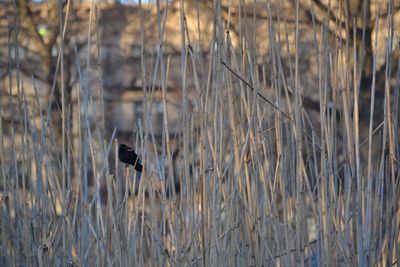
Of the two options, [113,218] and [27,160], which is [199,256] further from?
[27,160]

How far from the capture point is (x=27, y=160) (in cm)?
193

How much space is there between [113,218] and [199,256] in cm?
20

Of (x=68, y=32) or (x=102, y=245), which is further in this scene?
(x=68, y=32)

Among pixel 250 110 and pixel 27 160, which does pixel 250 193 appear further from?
pixel 27 160

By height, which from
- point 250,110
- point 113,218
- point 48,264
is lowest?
point 48,264

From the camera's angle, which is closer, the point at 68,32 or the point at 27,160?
the point at 27,160

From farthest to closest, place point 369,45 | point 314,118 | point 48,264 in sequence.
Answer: point 314,118 → point 369,45 → point 48,264

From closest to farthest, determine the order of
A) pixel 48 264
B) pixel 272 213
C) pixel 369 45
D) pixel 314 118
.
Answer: pixel 272 213, pixel 48 264, pixel 369 45, pixel 314 118

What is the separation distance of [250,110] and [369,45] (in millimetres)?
3020

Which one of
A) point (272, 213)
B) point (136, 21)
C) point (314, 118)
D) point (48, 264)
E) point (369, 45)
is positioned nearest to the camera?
point (272, 213)

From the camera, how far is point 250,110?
1759 mm

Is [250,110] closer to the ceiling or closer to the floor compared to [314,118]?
closer to the ceiling

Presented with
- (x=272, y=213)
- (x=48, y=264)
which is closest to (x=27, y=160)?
(x=48, y=264)

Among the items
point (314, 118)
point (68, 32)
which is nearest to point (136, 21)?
point (68, 32)
